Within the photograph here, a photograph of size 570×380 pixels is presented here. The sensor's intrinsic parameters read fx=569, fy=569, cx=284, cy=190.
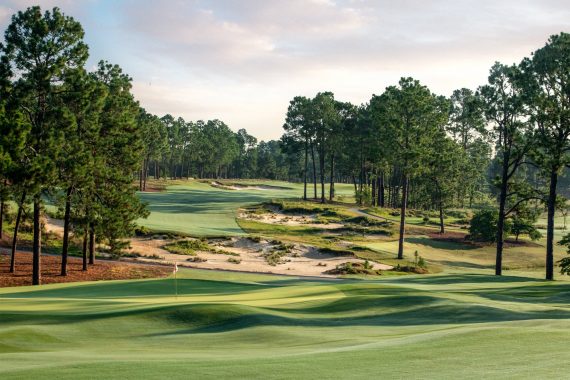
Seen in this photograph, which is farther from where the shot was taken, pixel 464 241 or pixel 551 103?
pixel 464 241

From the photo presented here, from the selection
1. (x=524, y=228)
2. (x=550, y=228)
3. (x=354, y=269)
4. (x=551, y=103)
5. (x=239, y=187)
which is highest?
(x=551, y=103)

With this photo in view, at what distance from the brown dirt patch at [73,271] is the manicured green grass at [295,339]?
15.4 m

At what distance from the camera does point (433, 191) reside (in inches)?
3265

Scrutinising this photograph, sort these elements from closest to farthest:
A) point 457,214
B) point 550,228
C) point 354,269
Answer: point 550,228 < point 354,269 < point 457,214

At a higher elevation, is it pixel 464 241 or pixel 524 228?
pixel 524 228

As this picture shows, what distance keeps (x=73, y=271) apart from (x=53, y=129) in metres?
12.1

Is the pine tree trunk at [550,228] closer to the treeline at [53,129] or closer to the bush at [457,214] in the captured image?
the treeline at [53,129]

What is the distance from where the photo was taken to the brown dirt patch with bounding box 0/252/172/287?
119 feet

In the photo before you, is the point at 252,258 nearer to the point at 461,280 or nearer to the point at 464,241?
the point at 461,280

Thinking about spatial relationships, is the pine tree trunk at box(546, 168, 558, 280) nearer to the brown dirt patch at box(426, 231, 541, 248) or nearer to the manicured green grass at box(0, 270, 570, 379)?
the manicured green grass at box(0, 270, 570, 379)

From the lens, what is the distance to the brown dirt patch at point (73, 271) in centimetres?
3631

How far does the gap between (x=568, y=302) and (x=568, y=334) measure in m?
12.6

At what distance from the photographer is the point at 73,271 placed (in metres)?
40.2

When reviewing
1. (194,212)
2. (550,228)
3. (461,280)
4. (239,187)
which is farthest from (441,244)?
(239,187)
